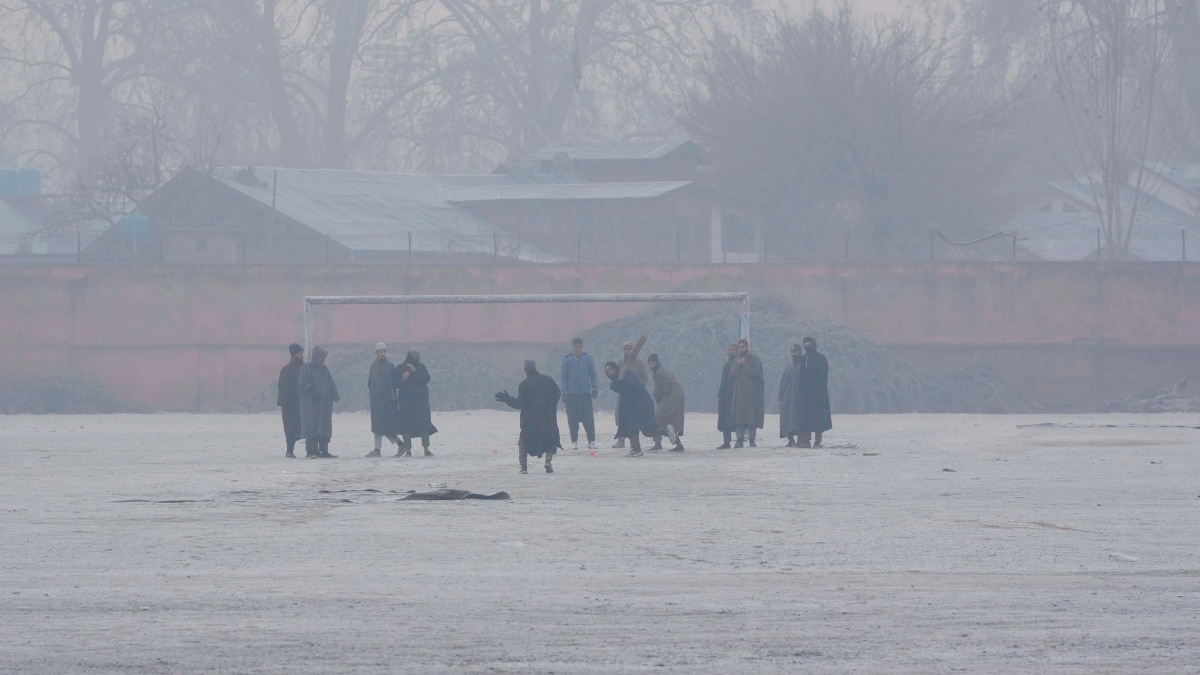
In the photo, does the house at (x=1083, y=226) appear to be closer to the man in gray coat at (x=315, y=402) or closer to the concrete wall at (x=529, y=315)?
the concrete wall at (x=529, y=315)

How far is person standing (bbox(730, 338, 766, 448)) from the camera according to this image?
74.8 feet

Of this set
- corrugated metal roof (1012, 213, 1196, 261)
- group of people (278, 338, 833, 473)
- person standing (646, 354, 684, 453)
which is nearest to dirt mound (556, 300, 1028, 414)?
group of people (278, 338, 833, 473)

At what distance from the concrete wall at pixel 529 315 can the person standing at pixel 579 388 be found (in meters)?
12.3

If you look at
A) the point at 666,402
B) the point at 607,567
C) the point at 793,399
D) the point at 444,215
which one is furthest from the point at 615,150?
the point at 607,567

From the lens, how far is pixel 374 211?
48.2m

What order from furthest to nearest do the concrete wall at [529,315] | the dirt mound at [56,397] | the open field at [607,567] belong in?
the concrete wall at [529,315] → the dirt mound at [56,397] → the open field at [607,567]

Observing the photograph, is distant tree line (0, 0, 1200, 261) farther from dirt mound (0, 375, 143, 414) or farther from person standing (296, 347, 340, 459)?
person standing (296, 347, 340, 459)

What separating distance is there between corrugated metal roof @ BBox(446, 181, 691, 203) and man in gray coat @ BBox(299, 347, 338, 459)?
27886 mm

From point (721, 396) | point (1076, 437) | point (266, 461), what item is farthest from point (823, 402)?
point (266, 461)

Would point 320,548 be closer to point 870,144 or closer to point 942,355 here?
point 942,355

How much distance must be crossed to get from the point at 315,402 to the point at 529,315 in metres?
14.3

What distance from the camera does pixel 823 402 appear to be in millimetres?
23016

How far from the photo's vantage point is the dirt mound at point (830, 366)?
33.9 meters

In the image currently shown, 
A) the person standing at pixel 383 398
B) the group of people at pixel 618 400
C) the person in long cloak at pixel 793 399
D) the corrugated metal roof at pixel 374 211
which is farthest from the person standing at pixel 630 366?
the corrugated metal roof at pixel 374 211
